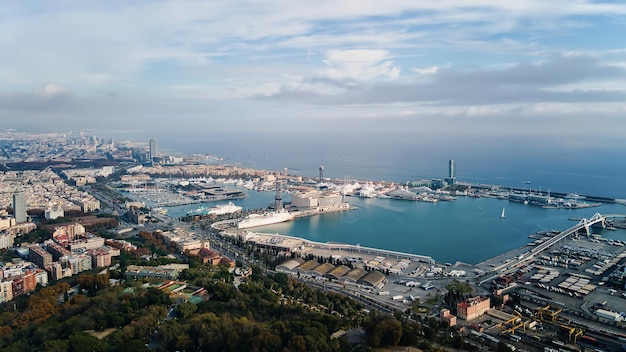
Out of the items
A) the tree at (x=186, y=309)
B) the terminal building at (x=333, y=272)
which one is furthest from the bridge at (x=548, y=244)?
the tree at (x=186, y=309)

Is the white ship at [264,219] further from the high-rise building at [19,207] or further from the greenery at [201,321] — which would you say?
the greenery at [201,321]

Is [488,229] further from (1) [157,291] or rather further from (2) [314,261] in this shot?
(1) [157,291]

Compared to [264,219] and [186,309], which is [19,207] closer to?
[264,219]

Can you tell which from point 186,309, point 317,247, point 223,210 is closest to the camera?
point 186,309

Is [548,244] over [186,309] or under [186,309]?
under

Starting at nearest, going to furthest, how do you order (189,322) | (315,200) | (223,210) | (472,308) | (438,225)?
(189,322) → (472,308) → (438,225) → (223,210) → (315,200)

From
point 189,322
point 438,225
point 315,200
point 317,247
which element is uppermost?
point 315,200

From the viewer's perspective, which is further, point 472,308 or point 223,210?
point 223,210

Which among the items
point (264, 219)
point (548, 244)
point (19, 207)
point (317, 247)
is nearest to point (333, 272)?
point (317, 247)

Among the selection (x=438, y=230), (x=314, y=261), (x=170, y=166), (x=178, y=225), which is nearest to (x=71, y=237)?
(x=178, y=225)

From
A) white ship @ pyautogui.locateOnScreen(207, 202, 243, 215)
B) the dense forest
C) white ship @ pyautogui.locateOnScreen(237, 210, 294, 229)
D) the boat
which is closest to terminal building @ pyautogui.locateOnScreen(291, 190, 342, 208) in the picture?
white ship @ pyautogui.locateOnScreen(237, 210, 294, 229)
